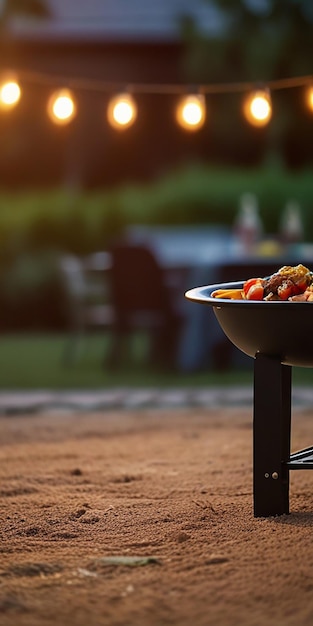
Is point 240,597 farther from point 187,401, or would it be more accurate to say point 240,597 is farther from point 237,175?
point 237,175

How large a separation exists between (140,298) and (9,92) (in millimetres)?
2763

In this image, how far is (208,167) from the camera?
38.2 ft

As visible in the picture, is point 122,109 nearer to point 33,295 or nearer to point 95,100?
point 33,295

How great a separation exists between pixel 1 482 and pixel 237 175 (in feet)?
25.1

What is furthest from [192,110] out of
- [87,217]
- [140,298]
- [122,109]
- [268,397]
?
[87,217]

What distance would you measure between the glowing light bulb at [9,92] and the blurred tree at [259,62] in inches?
274

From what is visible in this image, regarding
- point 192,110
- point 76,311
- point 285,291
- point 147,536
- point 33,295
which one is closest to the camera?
point 147,536

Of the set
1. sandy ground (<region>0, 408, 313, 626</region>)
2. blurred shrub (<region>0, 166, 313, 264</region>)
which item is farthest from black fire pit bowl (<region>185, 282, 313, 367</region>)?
blurred shrub (<region>0, 166, 313, 264</region>)

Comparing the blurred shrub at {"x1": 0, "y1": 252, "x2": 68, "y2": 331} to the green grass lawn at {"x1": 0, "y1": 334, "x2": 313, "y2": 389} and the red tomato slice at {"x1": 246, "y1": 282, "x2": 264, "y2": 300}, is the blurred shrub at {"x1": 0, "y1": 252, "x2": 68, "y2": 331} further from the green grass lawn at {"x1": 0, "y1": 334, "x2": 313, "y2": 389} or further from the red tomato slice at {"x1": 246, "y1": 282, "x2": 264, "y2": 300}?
the red tomato slice at {"x1": 246, "y1": 282, "x2": 264, "y2": 300}

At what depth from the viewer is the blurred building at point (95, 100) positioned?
12.7 meters

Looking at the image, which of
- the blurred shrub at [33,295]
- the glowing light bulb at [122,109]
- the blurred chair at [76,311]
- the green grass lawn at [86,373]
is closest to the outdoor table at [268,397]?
the glowing light bulb at [122,109]

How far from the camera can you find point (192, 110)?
6109 mm

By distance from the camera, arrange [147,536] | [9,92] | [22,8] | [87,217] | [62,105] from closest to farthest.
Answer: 1. [147,536]
2. [9,92]
3. [62,105]
4. [87,217]
5. [22,8]

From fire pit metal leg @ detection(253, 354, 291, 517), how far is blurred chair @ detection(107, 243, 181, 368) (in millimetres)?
4693
